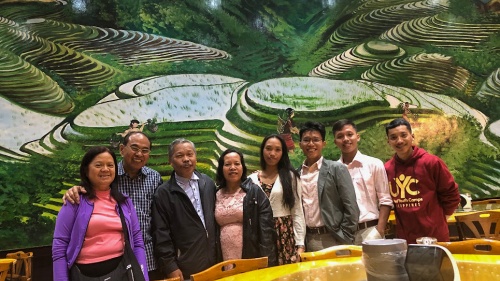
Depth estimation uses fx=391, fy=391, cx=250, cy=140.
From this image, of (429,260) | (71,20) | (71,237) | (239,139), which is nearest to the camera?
(429,260)

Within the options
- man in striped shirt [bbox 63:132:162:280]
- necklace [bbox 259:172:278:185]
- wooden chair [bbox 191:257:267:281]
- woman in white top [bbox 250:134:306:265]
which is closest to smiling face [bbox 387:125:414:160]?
woman in white top [bbox 250:134:306:265]

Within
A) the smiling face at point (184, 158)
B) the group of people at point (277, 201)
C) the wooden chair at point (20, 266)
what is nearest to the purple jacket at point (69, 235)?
the group of people at point (277, 201)

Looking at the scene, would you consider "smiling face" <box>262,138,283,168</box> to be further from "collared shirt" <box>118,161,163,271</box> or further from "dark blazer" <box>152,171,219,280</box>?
"collared shirt" <box>118,161,163,271</box>

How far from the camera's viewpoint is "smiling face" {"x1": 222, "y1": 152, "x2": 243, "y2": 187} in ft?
8.41

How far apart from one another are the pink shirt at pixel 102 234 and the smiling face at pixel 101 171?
6cm

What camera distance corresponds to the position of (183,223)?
7.97 ft

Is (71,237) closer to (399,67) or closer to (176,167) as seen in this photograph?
(176,167)

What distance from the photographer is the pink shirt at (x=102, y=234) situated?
1.91 meters

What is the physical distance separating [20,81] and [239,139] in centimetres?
296

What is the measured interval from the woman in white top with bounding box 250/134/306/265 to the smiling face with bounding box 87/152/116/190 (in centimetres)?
103

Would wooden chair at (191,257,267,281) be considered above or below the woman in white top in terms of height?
below

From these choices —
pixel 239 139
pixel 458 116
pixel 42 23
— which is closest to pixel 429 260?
pixel 239 139

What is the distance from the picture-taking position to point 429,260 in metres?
1.11

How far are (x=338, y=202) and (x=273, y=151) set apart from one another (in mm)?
544
